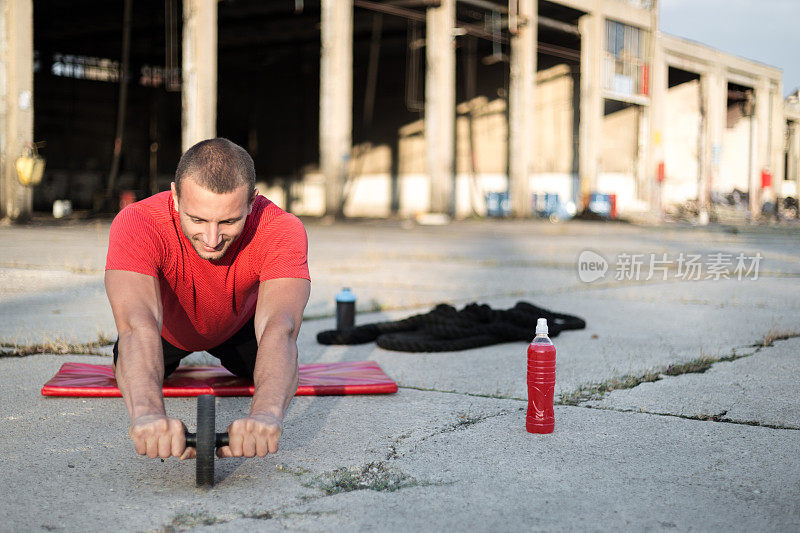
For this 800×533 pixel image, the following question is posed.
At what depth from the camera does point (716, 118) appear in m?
36.7

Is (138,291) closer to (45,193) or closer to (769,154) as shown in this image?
(45,193)

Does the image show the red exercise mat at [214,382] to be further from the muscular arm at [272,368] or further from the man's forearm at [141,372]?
the man's forearm at [141,372]

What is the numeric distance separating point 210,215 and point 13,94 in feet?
58.9

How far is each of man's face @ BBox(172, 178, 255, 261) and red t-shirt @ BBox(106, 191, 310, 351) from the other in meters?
0.16

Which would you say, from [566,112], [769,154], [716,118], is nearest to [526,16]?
[566,112]

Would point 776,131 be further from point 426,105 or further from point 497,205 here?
point 426,105

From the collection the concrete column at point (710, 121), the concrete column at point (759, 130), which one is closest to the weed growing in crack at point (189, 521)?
the concrete column at point (710, 121)

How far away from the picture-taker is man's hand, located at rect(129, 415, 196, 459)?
2.13m

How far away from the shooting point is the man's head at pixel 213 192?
2432 millimetres

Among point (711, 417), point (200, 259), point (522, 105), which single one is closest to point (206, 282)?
point (200, 259)

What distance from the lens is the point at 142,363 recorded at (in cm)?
238

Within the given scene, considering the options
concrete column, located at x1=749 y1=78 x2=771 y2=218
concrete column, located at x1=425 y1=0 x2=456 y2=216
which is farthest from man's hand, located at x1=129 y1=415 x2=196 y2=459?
concrete column, located at x1=749 y1=78 x2=771 y2=218

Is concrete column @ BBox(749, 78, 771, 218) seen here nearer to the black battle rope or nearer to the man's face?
the black battle rope

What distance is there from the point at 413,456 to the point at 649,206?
3173cm
